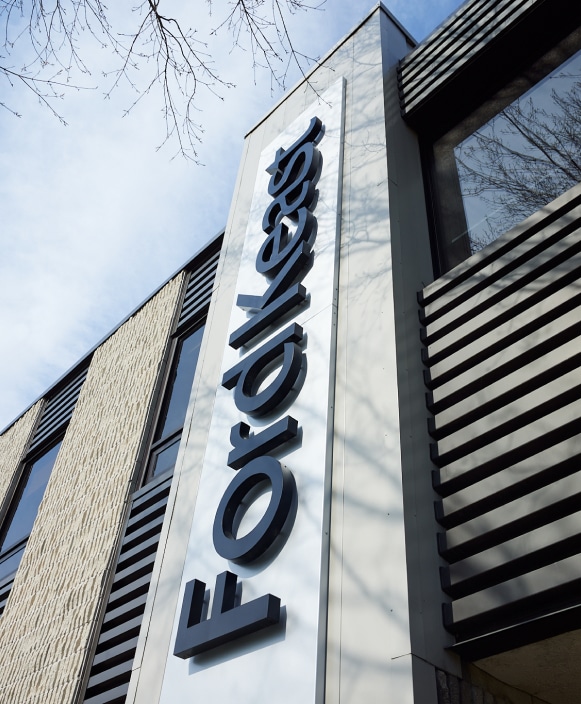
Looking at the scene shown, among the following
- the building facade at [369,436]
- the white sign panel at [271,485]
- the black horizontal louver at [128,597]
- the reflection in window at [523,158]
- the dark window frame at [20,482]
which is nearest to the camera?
the building facade at [369,436]

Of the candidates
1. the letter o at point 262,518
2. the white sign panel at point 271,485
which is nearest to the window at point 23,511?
the white sign panel at point 271,485

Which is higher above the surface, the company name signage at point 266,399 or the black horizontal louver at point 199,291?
the black horizontal louver at point 199,291

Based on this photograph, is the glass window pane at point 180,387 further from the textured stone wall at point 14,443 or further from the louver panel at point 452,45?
the textured stone wall at point 14,443

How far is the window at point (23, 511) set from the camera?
366 inches

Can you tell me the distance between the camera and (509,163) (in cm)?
539

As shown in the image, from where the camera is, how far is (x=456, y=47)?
249 inches

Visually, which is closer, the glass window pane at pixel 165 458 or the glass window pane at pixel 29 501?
the glass window pane at pixel 165 458

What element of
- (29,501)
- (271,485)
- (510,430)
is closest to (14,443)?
(29,501)

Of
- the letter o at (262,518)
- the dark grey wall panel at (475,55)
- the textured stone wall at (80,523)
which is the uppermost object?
the dark grey wall panel at (475,55)

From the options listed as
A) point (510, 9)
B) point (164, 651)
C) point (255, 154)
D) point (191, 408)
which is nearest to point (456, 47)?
point (510, 9)

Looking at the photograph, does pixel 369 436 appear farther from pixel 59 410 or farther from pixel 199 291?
pixel 59 410

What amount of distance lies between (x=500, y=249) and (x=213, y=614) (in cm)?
265

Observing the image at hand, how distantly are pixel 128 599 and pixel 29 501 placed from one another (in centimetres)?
473

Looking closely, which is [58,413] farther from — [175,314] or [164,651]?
[164,651]
